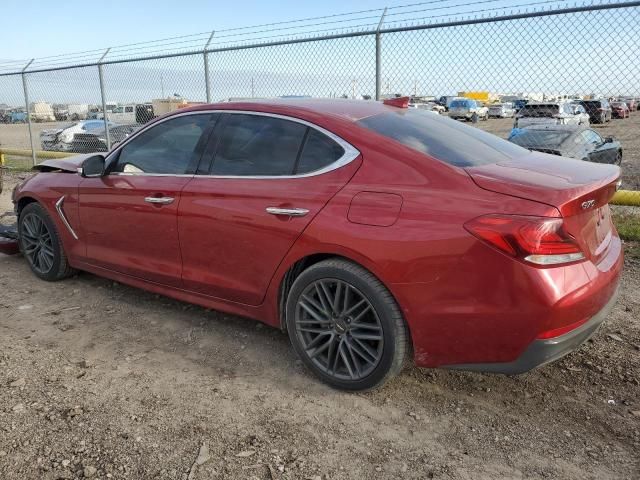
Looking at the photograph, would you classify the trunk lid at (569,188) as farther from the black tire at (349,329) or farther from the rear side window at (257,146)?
the rear side window at (257,146)

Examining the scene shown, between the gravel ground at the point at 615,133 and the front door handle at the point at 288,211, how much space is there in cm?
807

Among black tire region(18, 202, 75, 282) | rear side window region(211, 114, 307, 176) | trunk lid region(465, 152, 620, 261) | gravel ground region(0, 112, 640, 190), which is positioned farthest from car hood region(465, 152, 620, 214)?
gravel ground region(0, 112, 640, 190)

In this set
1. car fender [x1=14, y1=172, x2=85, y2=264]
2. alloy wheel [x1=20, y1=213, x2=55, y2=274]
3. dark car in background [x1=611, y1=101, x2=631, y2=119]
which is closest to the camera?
car fender [x1=14, y1=172, x2=85, y2=264]

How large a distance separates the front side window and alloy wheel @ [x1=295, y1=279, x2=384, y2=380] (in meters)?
1.32

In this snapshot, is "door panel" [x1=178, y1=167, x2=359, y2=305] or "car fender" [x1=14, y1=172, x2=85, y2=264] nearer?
"door panel" [x1=178, y1=167, x2=359, y2=305]

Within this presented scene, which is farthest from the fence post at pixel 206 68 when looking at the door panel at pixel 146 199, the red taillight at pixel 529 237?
the red taillight at pixel 529 237

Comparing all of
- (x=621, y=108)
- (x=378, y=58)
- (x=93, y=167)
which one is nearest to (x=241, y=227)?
(x=93, y=167)

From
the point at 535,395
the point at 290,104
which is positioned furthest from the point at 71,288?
the point at 535,395

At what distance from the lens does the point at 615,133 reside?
1733cm

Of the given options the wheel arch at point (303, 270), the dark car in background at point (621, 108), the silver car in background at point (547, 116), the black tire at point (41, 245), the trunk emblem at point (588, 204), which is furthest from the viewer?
the silver car in background at point (547, 116)

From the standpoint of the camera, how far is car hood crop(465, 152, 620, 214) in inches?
98.3

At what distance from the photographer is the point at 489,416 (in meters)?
2.85

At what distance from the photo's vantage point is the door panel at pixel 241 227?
306 centimetres

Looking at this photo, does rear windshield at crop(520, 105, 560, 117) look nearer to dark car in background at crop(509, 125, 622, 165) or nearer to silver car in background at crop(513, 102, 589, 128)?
silver car in background at crop(513, 102, 589, 128)
